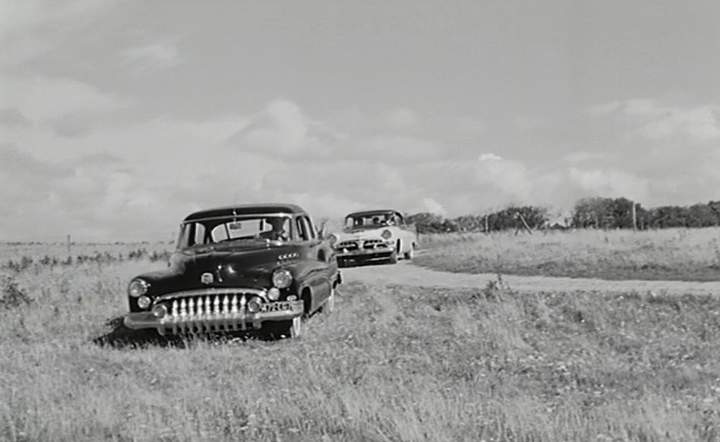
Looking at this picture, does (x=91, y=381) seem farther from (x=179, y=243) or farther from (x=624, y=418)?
(x=624, y=418)

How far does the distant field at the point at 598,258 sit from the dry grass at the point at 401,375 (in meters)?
4.98

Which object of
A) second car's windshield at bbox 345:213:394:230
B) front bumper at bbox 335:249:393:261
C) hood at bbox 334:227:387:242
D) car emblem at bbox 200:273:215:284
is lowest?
car emblem at bbox 200:273:215:284

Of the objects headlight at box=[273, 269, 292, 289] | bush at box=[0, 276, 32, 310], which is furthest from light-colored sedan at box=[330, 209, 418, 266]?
headlight at box=[273, 269, 292, 289]

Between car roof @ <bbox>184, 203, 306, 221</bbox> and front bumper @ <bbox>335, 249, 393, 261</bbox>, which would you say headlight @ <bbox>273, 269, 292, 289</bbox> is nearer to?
car roof @ <bbox>184, 203, 306, 221</bbox>

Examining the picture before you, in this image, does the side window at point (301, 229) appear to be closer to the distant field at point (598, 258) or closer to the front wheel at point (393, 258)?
the distant field at point (598, 258)

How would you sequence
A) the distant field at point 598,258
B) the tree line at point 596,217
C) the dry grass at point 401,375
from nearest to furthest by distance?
the dry grass at point 401,375, the distant field at point 598,258, the tree line at point 596,217

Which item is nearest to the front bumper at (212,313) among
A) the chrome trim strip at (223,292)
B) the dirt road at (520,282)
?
the chrome trim strip at (223,292)

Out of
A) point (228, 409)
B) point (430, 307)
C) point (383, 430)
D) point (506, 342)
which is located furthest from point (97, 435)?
point (430, 307)

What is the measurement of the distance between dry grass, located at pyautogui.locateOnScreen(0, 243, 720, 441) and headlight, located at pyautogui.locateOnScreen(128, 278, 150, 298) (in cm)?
70

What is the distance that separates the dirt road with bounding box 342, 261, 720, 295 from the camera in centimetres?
1379

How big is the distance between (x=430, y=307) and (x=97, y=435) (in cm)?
760

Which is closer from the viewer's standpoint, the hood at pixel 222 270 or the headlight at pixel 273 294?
the headlight at pixel 273 294

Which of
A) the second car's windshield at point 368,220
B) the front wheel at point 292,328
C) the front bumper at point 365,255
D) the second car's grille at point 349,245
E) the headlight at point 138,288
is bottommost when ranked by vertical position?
the front wheel at point 292,328

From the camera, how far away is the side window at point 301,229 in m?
12.0
